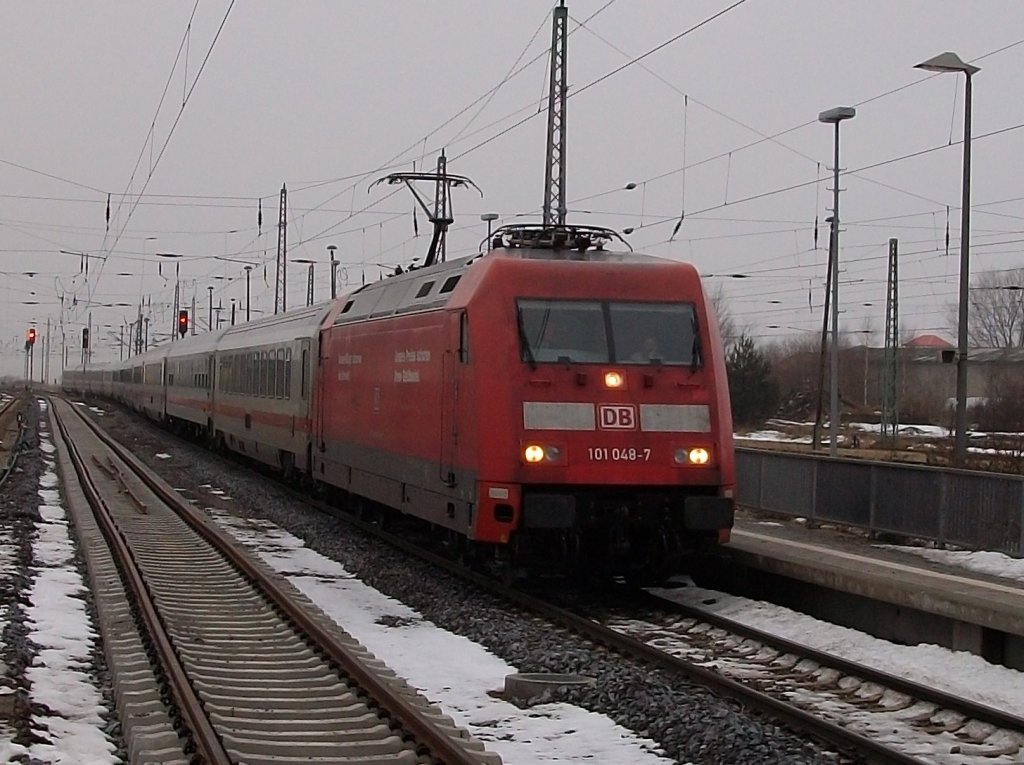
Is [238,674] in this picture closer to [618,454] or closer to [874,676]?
[618,454]

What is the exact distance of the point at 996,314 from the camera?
72.9m

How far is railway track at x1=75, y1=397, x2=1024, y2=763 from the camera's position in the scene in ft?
23.9

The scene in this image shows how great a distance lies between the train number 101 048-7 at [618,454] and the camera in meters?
11.7

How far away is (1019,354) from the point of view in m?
61.2

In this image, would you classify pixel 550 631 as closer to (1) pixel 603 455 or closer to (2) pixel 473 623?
(2) pixel 473 623

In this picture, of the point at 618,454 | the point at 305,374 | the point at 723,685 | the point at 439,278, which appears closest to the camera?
the point at 723,685

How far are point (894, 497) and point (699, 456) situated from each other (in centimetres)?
568

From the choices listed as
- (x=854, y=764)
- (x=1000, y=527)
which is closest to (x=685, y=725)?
(x=854, y=764)

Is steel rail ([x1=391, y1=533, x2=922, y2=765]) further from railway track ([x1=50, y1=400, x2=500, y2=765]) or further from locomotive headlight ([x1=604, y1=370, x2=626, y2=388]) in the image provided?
locomotive headlight ([x1=604, y1=370, x2=626, y2=388])

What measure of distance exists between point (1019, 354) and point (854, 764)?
58.6 m

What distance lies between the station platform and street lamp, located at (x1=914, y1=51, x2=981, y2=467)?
307 centimetres

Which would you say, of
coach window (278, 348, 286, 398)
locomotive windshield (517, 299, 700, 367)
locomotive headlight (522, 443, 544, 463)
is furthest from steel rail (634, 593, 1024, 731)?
coach window (278, 348, 286, 398)

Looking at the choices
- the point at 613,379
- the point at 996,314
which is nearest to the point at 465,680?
the point at 613,379

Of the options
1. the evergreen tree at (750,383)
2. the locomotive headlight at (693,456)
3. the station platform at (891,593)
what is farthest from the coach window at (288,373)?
the evergreen tree at (750,383)
